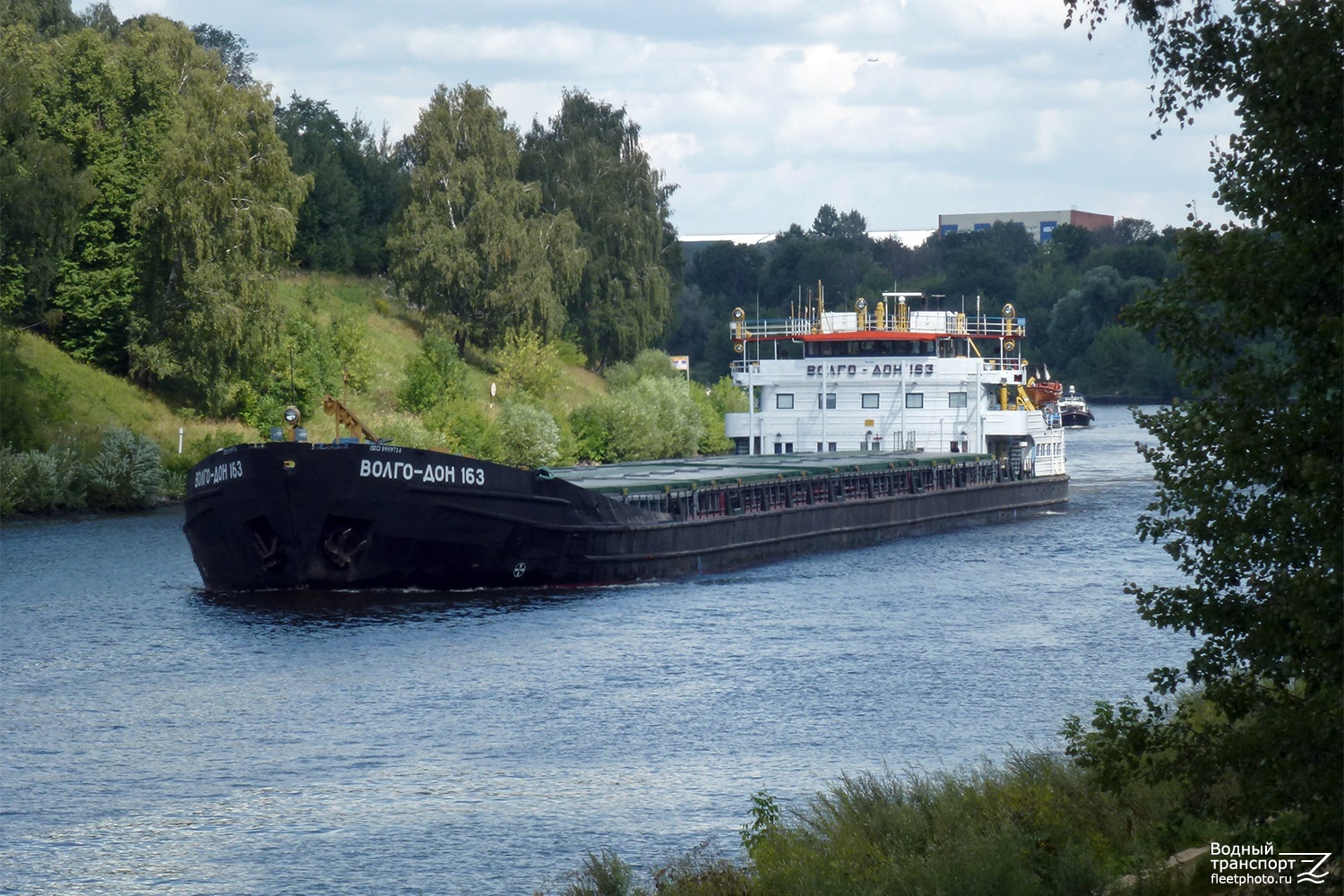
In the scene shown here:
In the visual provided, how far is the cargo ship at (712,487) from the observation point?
2786 cm

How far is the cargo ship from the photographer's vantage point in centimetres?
2786

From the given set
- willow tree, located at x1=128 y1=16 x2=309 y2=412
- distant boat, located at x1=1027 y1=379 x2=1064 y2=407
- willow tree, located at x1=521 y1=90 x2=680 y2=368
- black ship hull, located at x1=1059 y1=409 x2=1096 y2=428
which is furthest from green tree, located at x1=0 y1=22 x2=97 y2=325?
black ship hull, located at x1=1059 y1=409 x2=1096 y2=428

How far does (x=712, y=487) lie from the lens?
37188 millimetres

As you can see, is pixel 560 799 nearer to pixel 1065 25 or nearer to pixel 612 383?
pixel 1065 25

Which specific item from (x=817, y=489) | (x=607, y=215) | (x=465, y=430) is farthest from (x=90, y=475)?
(x=607, y=215)

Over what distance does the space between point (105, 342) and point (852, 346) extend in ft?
88.9

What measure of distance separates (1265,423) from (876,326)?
142 ft

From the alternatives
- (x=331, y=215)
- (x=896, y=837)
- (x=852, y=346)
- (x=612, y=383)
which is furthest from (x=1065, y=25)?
(x=331, y=215)

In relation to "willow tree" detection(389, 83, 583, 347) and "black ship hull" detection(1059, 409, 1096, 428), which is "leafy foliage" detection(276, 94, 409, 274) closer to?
"willow tree" detection(389, 83, 583, 347)

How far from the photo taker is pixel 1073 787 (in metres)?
12.9

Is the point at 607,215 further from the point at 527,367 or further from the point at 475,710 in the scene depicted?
the point at 475,710

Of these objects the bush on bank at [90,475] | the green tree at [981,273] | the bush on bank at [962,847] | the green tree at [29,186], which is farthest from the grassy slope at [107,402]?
the green tree at [981,273]

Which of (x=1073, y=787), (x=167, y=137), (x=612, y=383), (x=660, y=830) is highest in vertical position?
(x=167, y=137)

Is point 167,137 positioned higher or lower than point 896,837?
higher
